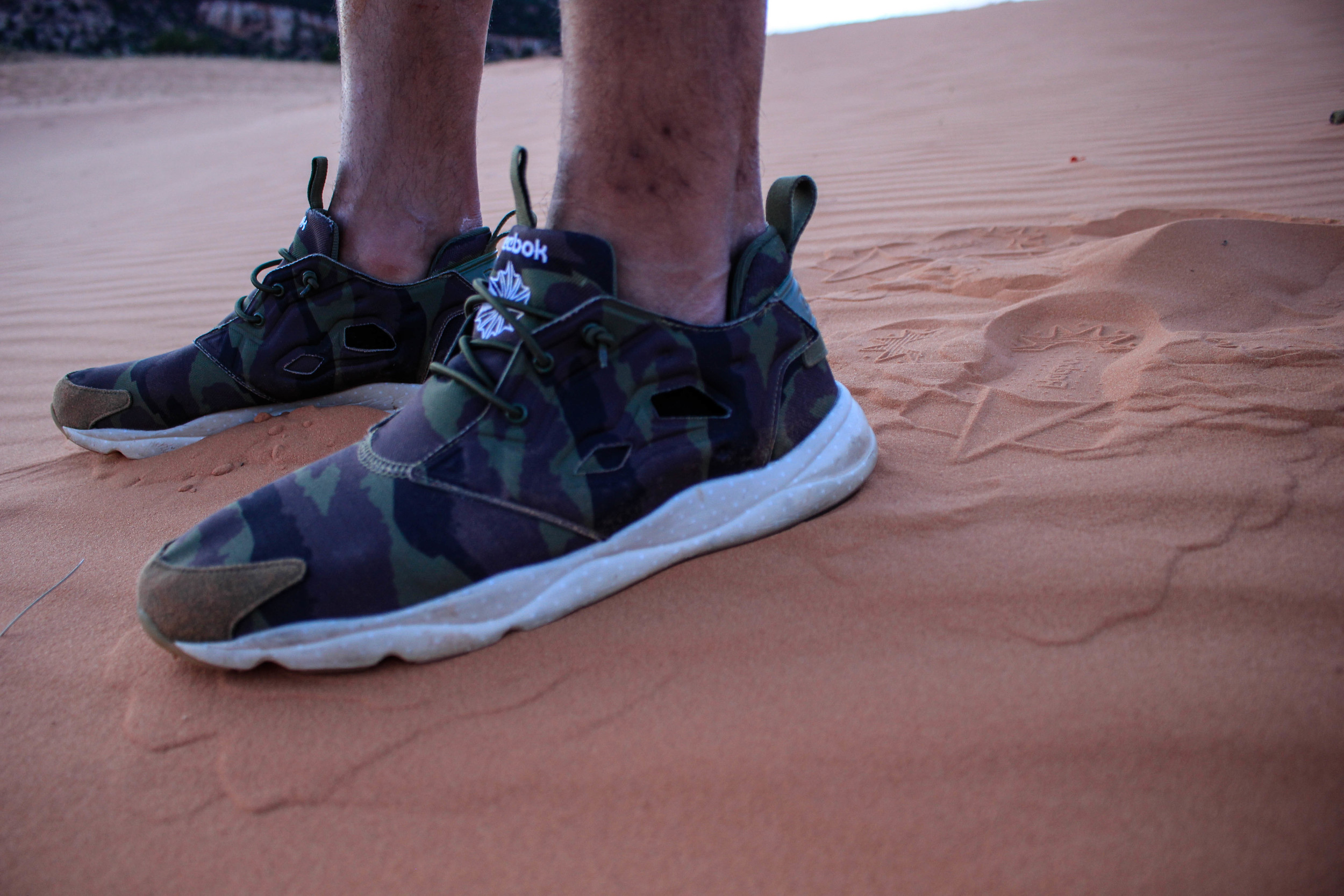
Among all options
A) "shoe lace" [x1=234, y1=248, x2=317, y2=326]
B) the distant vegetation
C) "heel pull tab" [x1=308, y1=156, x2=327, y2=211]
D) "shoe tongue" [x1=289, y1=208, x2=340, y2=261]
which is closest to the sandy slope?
"shoe lace" [x1=234, y1=248, x2=317, y2=326]

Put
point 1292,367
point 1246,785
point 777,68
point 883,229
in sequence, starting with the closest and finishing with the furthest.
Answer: point 1246,785
point 1292,367
point 883,229
point 777,68

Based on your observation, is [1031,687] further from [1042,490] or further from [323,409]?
[323,409]

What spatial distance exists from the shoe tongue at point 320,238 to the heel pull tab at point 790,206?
95 centimetres

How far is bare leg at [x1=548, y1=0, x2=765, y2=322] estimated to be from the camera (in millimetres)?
1024

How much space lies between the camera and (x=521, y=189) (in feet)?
3.50

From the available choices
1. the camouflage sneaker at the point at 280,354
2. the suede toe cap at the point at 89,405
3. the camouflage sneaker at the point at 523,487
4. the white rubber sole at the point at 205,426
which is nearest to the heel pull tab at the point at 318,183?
the camouflage sneaker at the point at 280,354

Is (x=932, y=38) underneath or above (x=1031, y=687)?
above

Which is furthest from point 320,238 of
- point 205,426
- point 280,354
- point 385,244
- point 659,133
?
point 659,133

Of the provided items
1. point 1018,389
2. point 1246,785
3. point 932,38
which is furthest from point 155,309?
Result: point 932,38

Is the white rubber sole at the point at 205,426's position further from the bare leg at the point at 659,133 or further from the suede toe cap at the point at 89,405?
the bare leg at the point at 659,133

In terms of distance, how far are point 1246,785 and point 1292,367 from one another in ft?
3.46

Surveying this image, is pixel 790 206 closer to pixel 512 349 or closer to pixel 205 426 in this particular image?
pixel 512 349

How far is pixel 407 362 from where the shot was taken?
1701 millimetres

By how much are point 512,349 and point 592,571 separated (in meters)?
0.32
